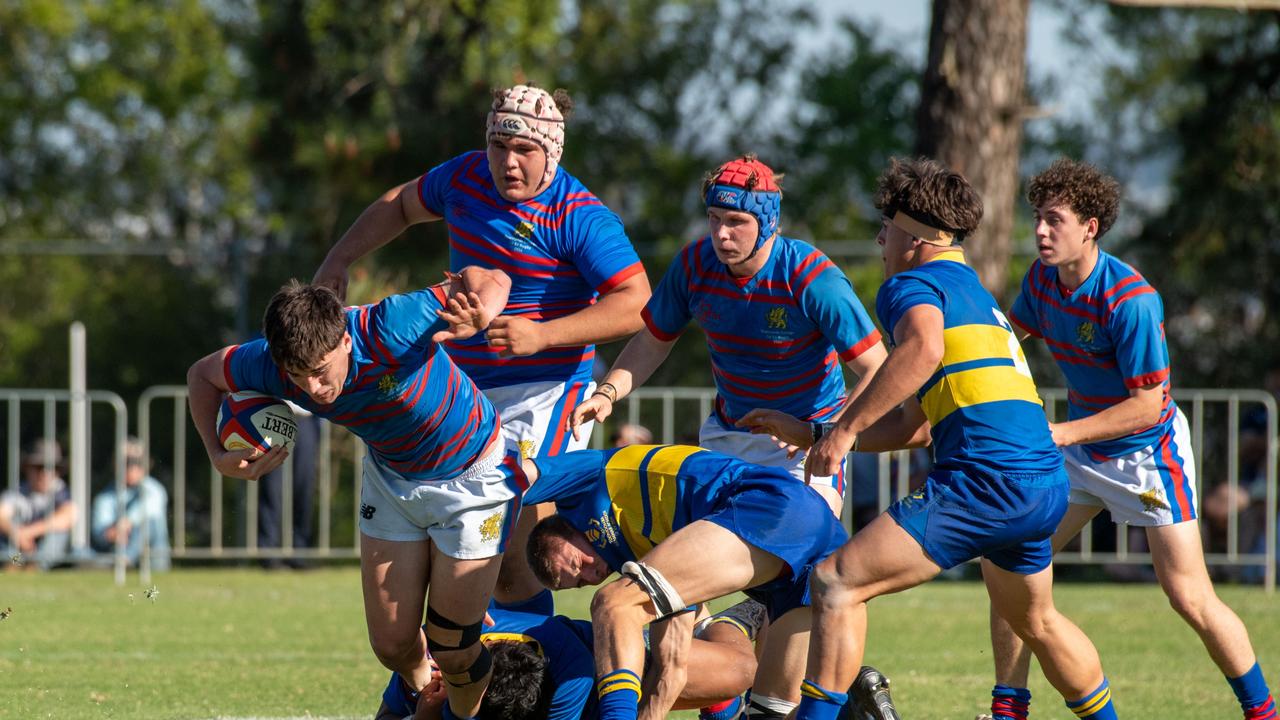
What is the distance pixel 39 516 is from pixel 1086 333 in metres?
8.96

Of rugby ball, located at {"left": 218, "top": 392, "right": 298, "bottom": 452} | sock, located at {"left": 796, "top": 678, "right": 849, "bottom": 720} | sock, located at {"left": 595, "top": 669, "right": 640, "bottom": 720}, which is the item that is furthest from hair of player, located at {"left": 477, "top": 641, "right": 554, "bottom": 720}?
rugby ball, located at {"left": 218, "top": 392, "right": 298, "bottom": 452}

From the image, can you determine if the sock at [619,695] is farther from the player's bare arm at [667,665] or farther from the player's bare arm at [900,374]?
the player's bare arm at [900,374]

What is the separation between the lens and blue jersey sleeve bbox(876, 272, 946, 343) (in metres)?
4.61

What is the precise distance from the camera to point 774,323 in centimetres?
564

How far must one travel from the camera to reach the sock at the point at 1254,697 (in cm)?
551

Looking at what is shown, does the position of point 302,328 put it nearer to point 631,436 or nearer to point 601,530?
point 601,530

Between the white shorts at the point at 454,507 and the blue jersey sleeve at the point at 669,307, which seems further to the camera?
the blue jersey sleeve at the point at 669,307

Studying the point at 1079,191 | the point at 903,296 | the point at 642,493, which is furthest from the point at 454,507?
the point at 1079,191

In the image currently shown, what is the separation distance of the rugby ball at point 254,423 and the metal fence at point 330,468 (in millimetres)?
6189

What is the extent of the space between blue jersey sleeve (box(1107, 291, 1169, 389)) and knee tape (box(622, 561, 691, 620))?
7.05 feet

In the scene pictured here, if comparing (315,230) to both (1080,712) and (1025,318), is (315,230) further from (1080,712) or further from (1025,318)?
(1080,712)

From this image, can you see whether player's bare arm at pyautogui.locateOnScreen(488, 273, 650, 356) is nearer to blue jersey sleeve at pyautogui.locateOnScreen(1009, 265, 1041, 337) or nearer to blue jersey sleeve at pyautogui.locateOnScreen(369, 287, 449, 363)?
blue jersey sleeve at pyautogui.locateOnScreen(369, 287, 449, 363)

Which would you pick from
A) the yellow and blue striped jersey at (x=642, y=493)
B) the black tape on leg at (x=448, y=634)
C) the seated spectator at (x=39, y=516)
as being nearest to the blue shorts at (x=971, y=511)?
the yellow and blue striped jersey at (x=642, y=493)

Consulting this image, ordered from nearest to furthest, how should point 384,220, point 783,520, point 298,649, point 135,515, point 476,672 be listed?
point 783,520, point 476,672, point 384,220, point 298,649, point 135,515
